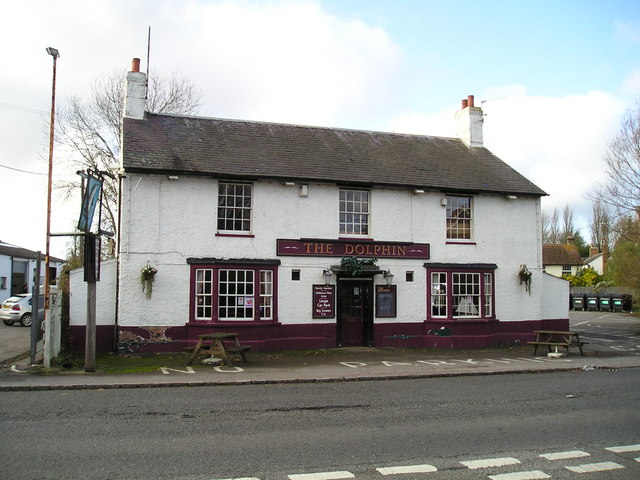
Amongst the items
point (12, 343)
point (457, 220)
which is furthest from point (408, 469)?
point (12, 343)

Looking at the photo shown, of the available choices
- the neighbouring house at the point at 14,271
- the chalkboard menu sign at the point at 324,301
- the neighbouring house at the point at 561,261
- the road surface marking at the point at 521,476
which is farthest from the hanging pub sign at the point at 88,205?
the neighbouring house at the point at 561,261

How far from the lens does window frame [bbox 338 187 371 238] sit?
18562mm

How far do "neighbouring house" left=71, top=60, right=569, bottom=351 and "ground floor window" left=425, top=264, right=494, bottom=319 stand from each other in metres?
0.05

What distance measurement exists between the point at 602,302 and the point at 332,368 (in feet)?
117

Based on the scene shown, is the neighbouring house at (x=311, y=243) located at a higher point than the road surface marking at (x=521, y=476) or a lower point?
higher

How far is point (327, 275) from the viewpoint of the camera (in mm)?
17953

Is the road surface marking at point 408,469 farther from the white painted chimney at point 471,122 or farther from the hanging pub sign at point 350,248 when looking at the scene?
the white painted chimney at point 471,122

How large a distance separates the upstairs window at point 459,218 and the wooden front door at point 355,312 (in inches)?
143

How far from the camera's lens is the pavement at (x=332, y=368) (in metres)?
11.8

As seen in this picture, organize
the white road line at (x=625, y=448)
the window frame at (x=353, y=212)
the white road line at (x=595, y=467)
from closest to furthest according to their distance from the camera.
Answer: the white road line at (x=595, y=467) < the white road line at (x=625, y=448) < the window frame at (x=353, y=212)

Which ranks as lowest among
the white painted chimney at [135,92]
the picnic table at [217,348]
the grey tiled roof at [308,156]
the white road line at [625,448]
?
the white road line at [625,448]

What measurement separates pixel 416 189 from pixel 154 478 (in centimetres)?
1481

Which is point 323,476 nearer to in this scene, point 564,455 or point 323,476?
point 323,476

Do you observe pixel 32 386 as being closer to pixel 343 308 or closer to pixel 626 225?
pixel 343 308
